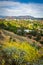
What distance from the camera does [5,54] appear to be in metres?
34.6

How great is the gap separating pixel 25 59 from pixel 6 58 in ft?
10.5

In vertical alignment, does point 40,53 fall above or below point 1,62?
below

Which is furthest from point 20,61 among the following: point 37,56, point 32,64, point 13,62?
point 37,56

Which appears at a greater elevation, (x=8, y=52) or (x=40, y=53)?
(x=8, y=52)

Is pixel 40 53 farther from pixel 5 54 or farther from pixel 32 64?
pixel 5 54

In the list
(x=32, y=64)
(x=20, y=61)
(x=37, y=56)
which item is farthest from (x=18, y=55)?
(x=37, y=56)

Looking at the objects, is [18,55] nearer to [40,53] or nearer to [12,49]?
[12,49]

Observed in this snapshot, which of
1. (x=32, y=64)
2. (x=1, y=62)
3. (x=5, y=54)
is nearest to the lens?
(x=1, y=62)

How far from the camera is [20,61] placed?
3391 centimetres

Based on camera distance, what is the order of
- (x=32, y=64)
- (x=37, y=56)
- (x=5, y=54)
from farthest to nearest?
(x=37, y=56) → (x=32, y=64) → (x=5, y=54)

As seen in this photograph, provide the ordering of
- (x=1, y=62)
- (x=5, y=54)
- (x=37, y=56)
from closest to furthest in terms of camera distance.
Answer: (x=1, y=62) → (x=5, y=54) → (x=37, y=56)

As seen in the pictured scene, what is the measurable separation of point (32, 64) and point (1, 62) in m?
6.18

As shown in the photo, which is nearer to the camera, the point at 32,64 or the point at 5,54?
the point at 5,54

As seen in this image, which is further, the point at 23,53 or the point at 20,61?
the point at 23,53
